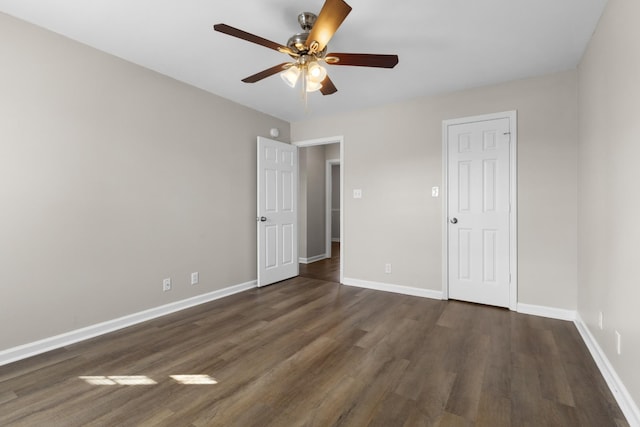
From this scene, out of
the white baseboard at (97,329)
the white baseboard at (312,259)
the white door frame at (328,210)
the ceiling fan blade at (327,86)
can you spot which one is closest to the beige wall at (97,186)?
the white baseboard at (97,329)

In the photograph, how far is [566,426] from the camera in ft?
4.99

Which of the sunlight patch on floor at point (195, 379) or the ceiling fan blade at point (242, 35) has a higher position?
the ceiling fan blade at point (242, 35)

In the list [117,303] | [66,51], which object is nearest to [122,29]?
[66,51]

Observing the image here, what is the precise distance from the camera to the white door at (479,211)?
127 inches

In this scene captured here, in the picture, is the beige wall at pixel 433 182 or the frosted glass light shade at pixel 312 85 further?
the beige wall at pixel 433 182

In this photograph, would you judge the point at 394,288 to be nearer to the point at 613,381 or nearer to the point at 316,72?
the point at 613,381

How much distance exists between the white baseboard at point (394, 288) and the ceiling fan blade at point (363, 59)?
2698 mm

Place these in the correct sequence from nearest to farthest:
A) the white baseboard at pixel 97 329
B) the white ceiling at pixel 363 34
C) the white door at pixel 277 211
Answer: the white ceiling at pixel 363 34 → the white baseboard at pixel 97 329 → the white door at pixel 277 211

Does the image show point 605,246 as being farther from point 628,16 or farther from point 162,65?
point 162,65

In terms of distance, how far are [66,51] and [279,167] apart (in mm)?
2544

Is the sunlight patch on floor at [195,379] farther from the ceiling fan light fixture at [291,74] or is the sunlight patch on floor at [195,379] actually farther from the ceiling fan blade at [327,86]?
the ceiling fan blade at [327,86]

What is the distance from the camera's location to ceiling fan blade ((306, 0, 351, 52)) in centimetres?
158

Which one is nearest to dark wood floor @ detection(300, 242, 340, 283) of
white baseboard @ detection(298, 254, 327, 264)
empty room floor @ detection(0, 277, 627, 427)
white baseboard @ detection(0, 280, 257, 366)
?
white baseboard @ detection(298, 254, 327, 264)

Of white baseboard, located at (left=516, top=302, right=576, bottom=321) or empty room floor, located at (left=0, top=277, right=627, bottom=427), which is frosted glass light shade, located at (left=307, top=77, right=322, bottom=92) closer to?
empty room floor, located at (left=0, top=277, right=627, bottom=427)
